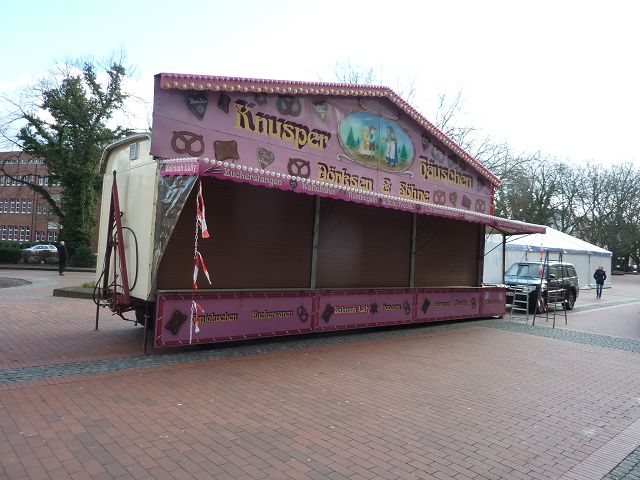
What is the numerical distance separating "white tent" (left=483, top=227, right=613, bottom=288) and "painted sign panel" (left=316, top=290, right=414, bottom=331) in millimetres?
11783

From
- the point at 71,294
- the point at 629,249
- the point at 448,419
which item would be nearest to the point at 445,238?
the point at 448,419

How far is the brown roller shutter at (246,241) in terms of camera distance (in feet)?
25.5

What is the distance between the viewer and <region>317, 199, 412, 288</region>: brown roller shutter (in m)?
10.0

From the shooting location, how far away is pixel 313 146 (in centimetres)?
995

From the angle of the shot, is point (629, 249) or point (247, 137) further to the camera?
point (629, 249)

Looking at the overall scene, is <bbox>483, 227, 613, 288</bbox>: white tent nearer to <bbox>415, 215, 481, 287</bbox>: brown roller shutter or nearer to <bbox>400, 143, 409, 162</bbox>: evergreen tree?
<bbox>415, 215, 481, 287</bbox>: brown roller shutter

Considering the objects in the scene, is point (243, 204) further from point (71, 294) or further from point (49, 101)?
point (49, 101)

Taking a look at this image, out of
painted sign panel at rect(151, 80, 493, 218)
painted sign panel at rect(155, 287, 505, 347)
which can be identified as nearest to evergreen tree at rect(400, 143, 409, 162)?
painted sign panel at rect(151, 80, 493, 218)

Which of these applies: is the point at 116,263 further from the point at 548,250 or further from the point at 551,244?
the point at 551,244

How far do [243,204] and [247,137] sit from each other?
128 cm

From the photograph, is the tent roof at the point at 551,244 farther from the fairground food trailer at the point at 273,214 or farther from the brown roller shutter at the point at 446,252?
the fairground food trailer at the point at 273,214

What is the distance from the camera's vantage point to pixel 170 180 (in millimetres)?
7137

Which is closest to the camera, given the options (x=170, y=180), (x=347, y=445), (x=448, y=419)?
(x=347, y=445)

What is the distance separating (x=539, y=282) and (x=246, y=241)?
11.9 meters
